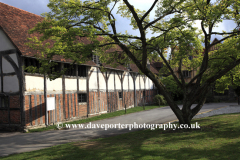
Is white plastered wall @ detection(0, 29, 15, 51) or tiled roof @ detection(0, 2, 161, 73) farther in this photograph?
white plastered wall @ detection(0, 29, 15, 51)

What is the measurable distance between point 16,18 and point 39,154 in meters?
11.1

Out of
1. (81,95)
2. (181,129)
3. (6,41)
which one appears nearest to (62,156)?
(181,129)

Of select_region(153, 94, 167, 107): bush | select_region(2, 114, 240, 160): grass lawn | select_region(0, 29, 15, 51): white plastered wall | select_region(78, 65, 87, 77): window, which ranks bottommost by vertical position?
select_region(2, 114, 240, 160): grass lawn

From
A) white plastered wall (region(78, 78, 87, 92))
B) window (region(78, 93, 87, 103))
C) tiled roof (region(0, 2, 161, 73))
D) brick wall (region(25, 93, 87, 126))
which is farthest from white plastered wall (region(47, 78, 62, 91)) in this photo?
window (region(78, 93, 87, 103))

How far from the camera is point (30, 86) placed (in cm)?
1322

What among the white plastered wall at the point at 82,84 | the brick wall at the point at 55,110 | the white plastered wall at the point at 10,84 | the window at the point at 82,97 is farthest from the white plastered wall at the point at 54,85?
the window at the point at 82,97

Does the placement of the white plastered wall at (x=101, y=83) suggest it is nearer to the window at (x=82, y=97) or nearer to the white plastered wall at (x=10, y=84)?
the window at (x=82, y=97)

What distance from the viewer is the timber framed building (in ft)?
42.5

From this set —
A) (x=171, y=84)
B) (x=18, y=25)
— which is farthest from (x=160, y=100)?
(x=18, y=25)

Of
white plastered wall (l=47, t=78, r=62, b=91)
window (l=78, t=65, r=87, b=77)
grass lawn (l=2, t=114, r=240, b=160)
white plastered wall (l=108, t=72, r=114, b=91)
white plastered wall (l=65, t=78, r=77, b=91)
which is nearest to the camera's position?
grass lawn (l=2, t=114, r=240, b=160)

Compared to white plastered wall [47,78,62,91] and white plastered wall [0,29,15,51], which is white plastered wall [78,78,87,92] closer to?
white plastered wall [47,78,62,91]

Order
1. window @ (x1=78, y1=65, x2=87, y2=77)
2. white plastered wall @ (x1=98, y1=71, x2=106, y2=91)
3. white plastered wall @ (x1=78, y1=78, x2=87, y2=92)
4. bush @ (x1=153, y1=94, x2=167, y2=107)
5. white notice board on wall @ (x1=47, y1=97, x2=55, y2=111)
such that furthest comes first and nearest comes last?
bush @ (x1=153, y1=94, x2=167, y2=107) → white plastered wall @ (x1=98, y1=71, x2=106, y2=91) → window @ (x1=78, y1=65, x2=87, y2=77) → white plastered wall @ (x1=78, y1=78, x2=87, y2=92) → white notice board on wall @ (x1=47, y1=97, x2=55, y2=111)

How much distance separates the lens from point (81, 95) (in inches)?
696

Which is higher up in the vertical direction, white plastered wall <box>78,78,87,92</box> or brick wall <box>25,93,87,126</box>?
white plastered wall <box>78,78,87,92</box>
